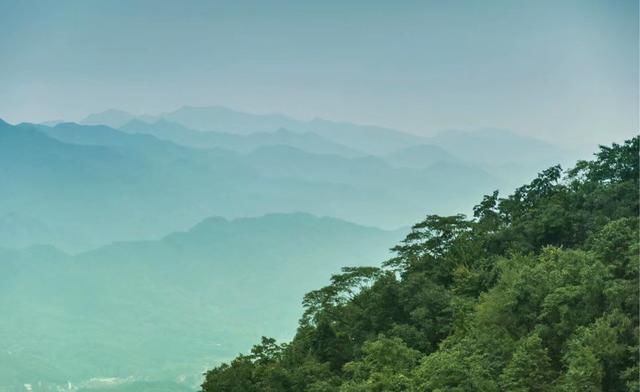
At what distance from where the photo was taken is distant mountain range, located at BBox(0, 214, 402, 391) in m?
85.9

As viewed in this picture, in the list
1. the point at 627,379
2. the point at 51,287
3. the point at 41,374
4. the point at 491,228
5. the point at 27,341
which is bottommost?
the point at 627,379

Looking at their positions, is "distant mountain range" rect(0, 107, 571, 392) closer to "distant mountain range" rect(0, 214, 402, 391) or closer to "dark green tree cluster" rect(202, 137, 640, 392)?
→ "distant mountain range" rect(0, 214, 402, 391)

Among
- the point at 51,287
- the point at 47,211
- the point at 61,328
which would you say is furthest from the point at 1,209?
the point at 61,328

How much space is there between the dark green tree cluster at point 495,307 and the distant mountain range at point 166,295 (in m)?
62.9

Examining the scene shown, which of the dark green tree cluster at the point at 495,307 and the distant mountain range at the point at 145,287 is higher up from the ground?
the distant mountain range at the point at 145,287

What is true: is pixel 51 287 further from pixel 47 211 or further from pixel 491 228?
pixel 491 228

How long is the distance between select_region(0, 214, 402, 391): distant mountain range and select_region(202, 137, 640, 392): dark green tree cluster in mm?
62868

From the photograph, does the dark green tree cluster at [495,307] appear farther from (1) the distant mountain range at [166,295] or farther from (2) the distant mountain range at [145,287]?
(1) the distant mountain range at [166,295]

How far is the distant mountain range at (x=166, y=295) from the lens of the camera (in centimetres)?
8594

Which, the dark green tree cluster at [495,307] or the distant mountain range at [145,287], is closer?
the dark green tree cluster at [495,307]

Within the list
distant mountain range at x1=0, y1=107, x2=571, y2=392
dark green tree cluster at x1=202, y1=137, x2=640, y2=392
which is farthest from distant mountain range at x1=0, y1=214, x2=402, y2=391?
dark green tree cluster at x1=202, y1=137, x2=640, y2=392

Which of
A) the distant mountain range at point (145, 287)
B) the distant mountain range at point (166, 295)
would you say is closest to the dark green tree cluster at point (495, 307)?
the distant mountain range at point (145, 287)

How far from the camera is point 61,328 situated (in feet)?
325

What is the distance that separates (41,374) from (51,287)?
40891 millimetres
